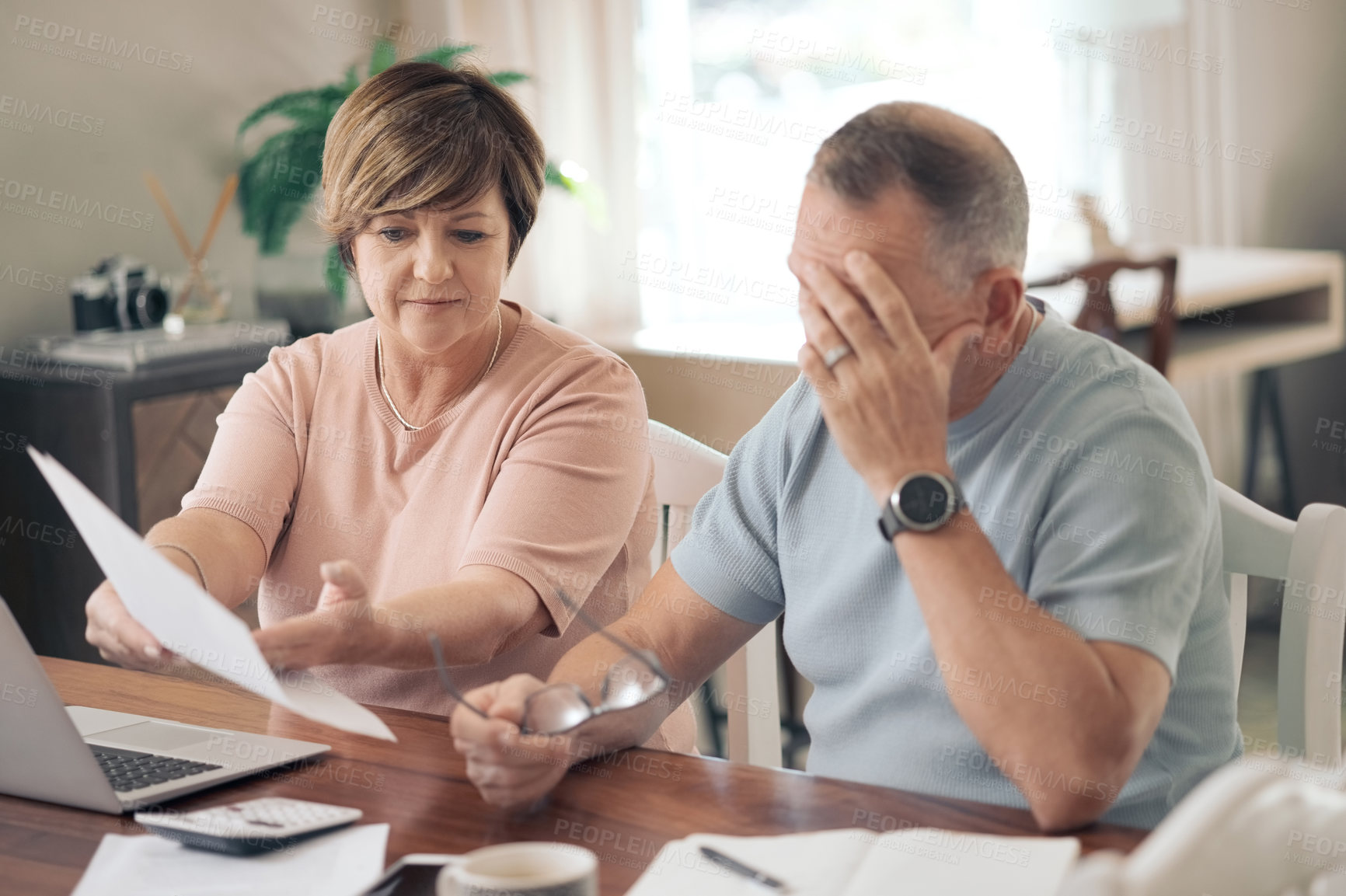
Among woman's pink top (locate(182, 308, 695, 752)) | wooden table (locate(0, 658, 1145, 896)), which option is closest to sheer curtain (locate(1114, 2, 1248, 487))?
woman's pink top (locate(182, 308, 695, 752))

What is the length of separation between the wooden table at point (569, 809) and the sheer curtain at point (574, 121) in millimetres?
2582

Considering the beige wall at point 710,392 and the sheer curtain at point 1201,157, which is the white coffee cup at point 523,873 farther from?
the sheer curtain at point 1201,157

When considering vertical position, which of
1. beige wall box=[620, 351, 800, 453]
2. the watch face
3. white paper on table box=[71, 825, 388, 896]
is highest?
the watch face

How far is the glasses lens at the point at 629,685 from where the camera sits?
0.96 metres

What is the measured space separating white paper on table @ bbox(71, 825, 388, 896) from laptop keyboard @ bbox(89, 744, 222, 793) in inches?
3.1

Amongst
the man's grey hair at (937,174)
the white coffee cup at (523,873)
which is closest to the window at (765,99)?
the man's grey hair at (937,174)

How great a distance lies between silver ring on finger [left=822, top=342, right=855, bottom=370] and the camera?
3.36ft

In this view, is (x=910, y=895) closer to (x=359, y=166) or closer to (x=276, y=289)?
(x=359, y=166)

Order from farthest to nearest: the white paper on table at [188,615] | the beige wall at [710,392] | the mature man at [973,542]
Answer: the beige wall at [710,392], the mature man at [973,542], the white paper on table at [188,615]

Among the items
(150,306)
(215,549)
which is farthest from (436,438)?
(150,306)

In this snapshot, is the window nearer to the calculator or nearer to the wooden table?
the wooden table

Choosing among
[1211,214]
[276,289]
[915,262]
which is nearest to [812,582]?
[915,262]

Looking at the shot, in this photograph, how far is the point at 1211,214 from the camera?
395cm

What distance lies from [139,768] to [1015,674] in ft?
2.28
